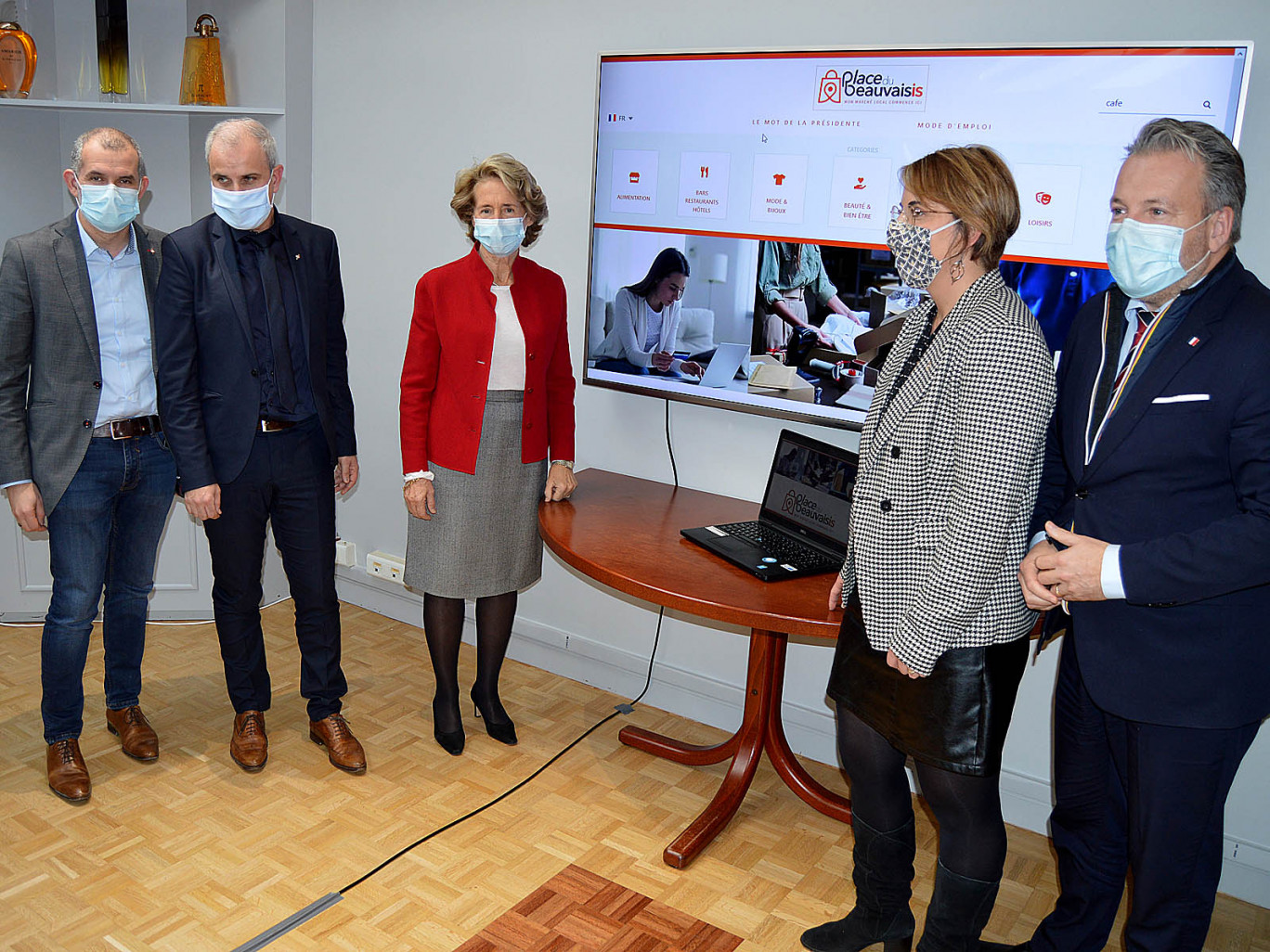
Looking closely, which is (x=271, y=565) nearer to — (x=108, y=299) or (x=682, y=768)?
(x=108, y=299)

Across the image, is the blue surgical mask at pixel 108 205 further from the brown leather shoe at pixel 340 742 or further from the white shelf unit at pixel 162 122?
the brown leather shoe at pixel 340 742

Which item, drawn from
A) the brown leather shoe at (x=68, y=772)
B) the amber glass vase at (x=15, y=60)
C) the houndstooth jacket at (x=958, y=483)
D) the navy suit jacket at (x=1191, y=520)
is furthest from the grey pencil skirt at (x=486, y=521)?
the amber glass vase at (x=15, y=60)

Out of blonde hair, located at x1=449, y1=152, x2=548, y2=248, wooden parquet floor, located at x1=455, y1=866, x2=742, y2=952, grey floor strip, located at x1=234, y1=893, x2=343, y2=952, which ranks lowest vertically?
grey floor strip, located at x1=234, y1=893, x2=343, y2=952

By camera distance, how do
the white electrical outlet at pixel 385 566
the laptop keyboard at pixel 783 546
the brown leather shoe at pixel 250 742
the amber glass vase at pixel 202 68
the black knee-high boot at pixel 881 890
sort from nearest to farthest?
the black knee-high boot at pixel 881 890
the laptop keyboard at pixel 783 546
the brown leather shoe at pixel 250 742
the amber glass vase at pixel 202 68
the white electrical outlet at pixel 385 566

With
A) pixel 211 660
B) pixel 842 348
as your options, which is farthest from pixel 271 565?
pixel 842 348

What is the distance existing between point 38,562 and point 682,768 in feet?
7.92

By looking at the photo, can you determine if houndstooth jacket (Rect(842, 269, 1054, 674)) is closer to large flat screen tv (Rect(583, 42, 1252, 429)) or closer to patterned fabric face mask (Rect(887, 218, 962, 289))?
patterned fabric face mask (Rect(887, 218, 962, 289))

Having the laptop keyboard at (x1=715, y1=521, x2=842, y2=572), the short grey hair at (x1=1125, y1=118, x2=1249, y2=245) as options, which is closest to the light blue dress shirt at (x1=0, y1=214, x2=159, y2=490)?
the laptop keyboard at (x1=715, y1=521, x2=842, y2=572)

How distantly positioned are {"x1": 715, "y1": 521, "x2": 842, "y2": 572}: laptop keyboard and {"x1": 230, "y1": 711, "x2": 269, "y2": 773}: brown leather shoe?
140 cm

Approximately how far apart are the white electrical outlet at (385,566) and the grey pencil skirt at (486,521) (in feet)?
3.27

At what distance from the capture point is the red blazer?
2.63 m

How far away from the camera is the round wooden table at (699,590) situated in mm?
2104

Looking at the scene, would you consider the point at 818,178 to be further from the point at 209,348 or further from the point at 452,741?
the point at 452,741

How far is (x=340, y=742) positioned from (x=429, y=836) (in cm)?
46
